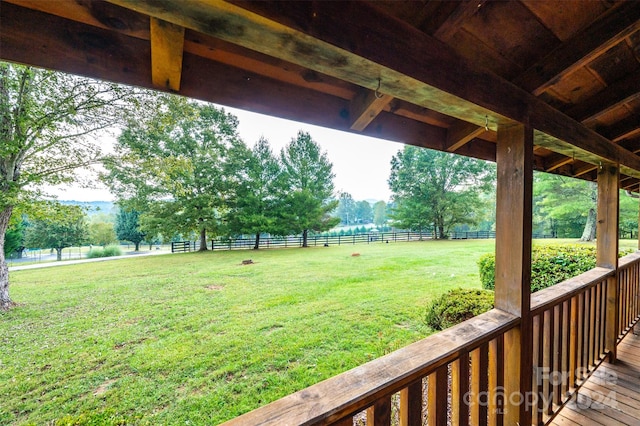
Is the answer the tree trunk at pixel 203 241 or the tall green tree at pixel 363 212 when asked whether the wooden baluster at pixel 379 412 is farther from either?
the tall green tree at pixel 363 212

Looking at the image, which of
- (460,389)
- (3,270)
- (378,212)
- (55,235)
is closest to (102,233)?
(55,235)

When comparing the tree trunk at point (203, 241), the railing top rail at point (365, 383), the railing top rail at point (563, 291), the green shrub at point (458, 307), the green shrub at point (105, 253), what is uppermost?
the railing top rail at point (563, 291)

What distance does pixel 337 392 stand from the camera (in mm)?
797

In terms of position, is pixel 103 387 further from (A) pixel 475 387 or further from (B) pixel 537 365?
(B) pixel 537 365

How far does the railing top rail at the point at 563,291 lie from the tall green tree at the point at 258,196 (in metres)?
14.0

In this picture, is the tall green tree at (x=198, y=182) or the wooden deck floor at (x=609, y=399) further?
the tall green tree at (x=198, y=182)

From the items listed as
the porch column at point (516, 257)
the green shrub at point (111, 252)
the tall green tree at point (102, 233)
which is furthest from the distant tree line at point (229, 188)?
the porch column at point (516, 257)

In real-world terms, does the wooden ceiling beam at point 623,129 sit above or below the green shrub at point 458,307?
above

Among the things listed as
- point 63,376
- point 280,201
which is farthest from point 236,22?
point 280,201

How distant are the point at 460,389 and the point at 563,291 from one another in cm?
130

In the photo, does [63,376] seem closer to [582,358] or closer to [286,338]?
[286,338]

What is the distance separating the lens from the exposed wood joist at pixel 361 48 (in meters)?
0.63

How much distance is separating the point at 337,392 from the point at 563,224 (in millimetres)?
26430

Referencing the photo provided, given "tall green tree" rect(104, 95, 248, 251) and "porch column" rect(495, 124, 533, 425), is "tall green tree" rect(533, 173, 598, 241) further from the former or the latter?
"tall green tree" rect(104, 95, 248, 251)
